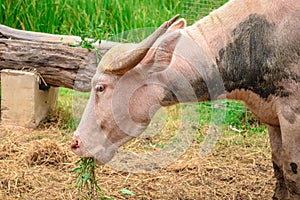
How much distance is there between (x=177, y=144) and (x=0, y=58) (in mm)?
2207

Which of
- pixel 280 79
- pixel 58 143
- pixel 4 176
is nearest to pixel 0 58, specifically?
pixel 58 143

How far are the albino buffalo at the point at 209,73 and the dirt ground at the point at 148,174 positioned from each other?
3.66 ft

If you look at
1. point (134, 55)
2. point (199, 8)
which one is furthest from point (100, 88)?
point (199, 8)

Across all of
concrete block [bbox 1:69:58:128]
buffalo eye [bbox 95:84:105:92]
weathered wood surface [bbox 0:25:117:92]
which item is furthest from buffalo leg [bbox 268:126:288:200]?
concrete block [bbox 1:69:58:128]

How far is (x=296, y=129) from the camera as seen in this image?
13.0 feet

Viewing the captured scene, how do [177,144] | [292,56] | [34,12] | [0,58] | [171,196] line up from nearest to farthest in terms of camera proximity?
1. [292,56]
2. [171,196]
3. [177,144]
4. [0,58]
5. [34,12]

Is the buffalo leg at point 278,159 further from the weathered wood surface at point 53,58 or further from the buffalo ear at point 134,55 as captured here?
the weathered wood surface at point 53,58

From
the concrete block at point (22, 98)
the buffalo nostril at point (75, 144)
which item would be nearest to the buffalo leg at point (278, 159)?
the buffalo nostril at point (75, 144)

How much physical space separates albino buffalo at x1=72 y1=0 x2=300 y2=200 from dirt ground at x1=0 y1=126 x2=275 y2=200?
44.0 inches

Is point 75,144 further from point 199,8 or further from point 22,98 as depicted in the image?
point 199,8

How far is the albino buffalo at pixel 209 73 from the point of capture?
3.97 m

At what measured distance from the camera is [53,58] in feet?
21.0

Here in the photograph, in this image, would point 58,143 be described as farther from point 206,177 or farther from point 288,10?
point 288,10

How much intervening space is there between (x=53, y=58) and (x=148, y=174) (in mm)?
1637
